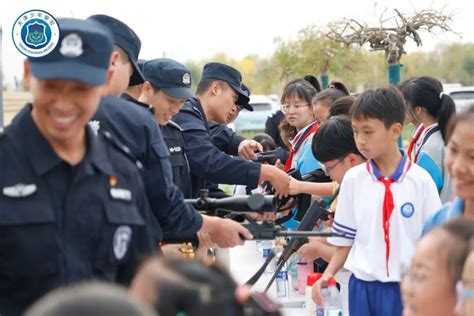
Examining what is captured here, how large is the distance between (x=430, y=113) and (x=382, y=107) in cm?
175

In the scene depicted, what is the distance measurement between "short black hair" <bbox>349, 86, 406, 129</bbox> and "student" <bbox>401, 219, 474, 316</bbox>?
1.65 m

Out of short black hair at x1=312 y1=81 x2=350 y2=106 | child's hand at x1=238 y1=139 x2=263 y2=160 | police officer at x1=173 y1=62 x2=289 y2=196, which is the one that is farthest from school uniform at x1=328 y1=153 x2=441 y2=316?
child's hand at x1=238 y1=139 x2=263 y2=160

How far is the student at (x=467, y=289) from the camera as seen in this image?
210 centimetres

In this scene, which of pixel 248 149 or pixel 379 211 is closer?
pixel 379 211

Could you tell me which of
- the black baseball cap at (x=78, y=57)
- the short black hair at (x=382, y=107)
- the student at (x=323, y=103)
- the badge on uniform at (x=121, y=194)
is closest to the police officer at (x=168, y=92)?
the short black hair at (x=382, y=107)

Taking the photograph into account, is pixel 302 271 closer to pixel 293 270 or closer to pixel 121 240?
pixel 293 270

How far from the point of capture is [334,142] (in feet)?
14.9

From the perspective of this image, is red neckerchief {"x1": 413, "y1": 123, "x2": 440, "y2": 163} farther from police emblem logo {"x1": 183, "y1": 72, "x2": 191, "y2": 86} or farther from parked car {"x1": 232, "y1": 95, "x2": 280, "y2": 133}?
parked car {"x1": 232, "y1": 95, "x2": 280, "y2": 133}

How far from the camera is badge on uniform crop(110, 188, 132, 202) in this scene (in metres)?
2.51

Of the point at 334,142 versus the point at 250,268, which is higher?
the point at 334,142

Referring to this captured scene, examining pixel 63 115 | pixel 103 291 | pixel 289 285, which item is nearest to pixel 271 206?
pixel 63 115

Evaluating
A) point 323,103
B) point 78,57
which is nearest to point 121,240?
point 78,57

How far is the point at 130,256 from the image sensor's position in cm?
262

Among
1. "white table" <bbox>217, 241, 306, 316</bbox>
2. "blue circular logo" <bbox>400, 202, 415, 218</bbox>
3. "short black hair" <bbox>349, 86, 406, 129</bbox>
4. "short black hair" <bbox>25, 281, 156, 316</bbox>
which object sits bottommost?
"white table" <bbox>217, 241, 306, 316</bbox>
